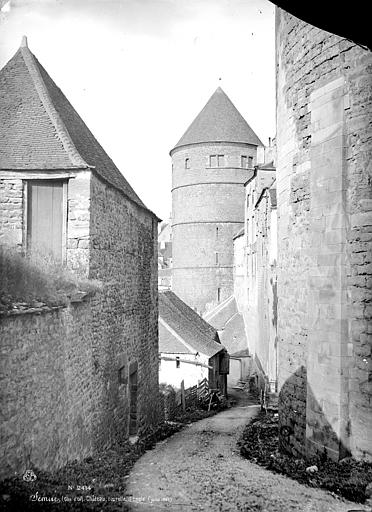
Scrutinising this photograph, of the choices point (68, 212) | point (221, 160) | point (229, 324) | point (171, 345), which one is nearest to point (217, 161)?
point (221, 160)

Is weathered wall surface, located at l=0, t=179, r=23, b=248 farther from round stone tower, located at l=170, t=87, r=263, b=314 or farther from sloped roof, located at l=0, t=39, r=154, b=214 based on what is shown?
round stone tower, located at l=170, t=87, r=263, b=314

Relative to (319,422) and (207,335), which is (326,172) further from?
(207,335)

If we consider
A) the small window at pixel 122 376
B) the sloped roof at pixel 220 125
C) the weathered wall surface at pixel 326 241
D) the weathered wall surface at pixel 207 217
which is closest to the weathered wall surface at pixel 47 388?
the small window at pixel 122 376

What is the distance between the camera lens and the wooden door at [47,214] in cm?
882

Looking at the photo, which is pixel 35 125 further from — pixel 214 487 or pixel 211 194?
pixel 211 194

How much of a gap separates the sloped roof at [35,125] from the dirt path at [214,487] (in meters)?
4.68

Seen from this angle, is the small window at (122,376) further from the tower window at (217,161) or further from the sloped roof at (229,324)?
the tower window at (217,161)

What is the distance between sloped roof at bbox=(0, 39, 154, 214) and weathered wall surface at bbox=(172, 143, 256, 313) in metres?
30.2

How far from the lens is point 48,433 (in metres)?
6.62

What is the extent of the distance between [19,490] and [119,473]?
2593 millimetres

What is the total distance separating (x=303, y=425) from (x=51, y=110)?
6.60 meters

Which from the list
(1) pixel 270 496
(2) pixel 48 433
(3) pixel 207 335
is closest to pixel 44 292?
(2) pixel 48 433

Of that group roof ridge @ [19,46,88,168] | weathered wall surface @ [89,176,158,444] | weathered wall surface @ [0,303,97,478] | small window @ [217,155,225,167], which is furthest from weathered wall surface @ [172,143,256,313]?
weathered wall surface @ [0,303,97,478]

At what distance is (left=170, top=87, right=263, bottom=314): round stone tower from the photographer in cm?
4028
